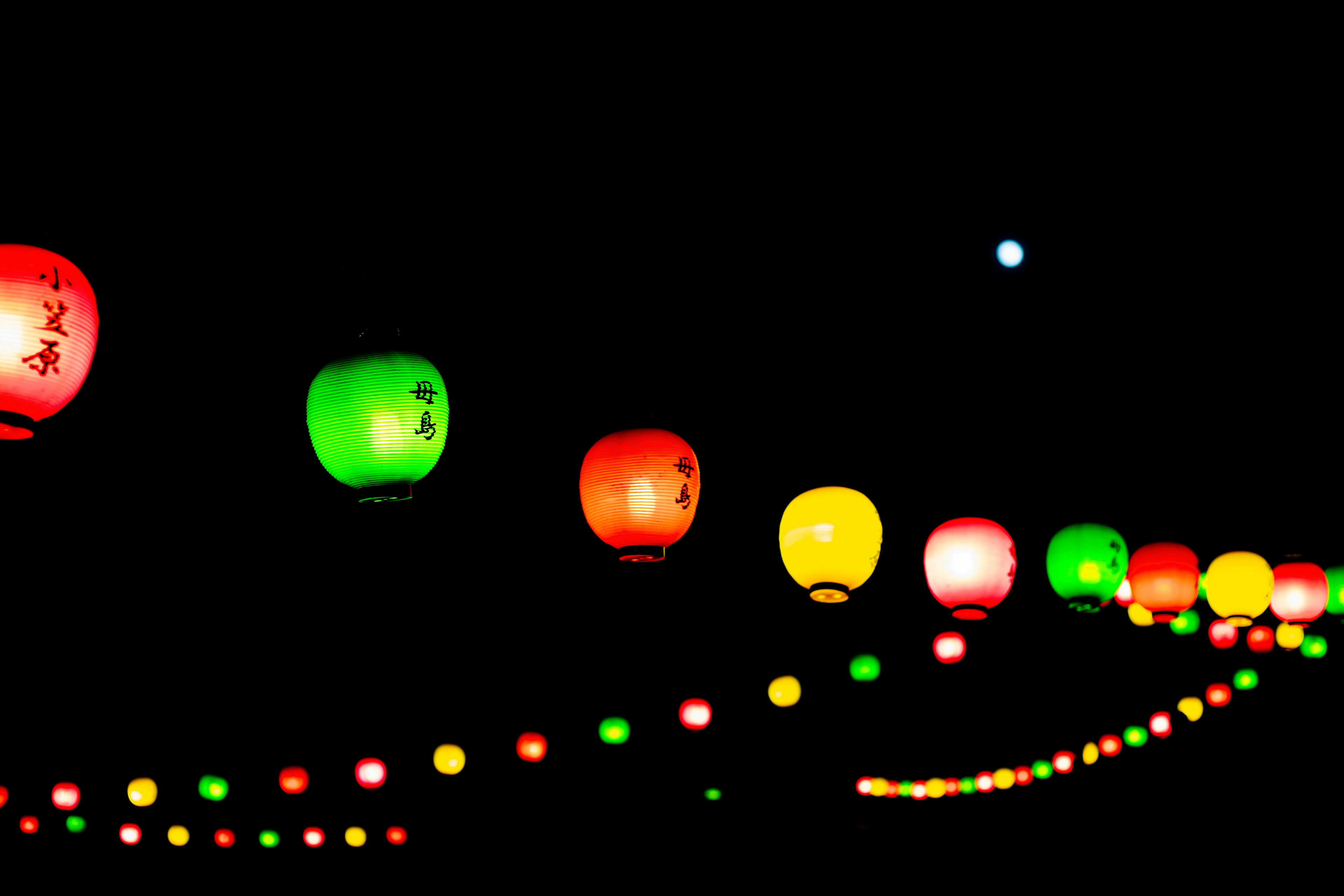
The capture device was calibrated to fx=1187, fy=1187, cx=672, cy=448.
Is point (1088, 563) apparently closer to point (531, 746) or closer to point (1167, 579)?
point (1167, 579)

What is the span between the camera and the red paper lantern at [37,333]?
114 inches

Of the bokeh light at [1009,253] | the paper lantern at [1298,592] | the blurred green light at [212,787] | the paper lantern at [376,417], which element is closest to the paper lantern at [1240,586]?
the paper lantern at [1298,592]

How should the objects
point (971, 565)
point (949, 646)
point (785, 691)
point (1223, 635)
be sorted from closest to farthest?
point (971, 565) → point (785, 691) → point (1223, 635) → point (949, 646)

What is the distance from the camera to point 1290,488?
7594 mm

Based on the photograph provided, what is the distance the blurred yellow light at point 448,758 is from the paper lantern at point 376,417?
4.52m

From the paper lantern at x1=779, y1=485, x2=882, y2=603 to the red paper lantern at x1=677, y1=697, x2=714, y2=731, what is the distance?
3881mm

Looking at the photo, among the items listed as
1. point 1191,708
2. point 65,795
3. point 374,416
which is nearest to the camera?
point 374,416

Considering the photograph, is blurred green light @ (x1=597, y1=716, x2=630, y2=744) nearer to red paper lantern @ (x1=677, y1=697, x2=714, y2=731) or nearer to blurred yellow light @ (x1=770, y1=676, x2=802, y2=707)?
red paper lantern @ (x1=677, y1=697, x2=714, y2=731)

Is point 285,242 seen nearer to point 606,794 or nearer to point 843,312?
point 843,312

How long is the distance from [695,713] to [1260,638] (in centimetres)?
397

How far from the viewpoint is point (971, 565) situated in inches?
178

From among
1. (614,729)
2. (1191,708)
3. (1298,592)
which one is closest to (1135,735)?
(1191,708)

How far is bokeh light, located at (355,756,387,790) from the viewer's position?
315 inches

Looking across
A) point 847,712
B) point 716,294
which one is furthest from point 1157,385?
point 847,712
